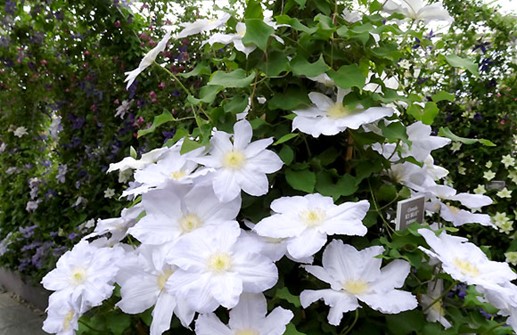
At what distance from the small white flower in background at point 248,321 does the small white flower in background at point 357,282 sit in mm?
46

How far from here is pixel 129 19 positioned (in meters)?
2.45

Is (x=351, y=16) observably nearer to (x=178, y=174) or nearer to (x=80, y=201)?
(x=178, y=174)

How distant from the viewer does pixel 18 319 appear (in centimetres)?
285

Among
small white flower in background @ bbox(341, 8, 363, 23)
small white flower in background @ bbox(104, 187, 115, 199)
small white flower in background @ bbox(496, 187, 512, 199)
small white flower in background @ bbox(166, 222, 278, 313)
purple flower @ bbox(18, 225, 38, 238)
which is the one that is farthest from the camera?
purple flower @ bbox(18, 225, 38, 238)

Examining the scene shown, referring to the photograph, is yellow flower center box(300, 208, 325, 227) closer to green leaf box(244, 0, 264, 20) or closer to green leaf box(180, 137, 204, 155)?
green leaf box(180, 137, 204, 155)

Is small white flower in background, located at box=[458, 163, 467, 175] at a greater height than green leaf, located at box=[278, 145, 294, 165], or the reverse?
green leaf, located at box=[278, 145, 294, 165]

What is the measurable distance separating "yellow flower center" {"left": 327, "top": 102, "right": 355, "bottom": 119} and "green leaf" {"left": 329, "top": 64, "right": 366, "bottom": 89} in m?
0.04

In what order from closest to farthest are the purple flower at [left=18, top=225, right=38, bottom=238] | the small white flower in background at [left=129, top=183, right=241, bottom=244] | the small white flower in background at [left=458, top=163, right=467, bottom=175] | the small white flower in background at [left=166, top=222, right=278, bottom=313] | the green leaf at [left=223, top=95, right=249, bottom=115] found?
the small white flower in background at [left=166, top=222, right=278, bottom=313]
the small white flower in background at [left=129, top=183, right=241, bottom=244]
the green leaf at [left=223, top=95, right=249, bottom=115]
the small white flower in background at [left=458, top=163, right=467, bottom=175]
the purple flower at [left=18, top=225, right=38, bottom=238]

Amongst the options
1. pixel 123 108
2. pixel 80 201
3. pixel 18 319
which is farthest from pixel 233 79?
pixel 18 319

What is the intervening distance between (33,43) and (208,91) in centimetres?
230

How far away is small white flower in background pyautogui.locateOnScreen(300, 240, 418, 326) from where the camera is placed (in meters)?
0.60

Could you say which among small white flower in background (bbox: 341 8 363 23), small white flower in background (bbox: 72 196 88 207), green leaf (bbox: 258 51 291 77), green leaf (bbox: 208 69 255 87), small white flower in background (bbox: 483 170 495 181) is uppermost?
small white flower in background (bbox: 341 8 363 23)

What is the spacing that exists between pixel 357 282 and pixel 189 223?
9.3 inches

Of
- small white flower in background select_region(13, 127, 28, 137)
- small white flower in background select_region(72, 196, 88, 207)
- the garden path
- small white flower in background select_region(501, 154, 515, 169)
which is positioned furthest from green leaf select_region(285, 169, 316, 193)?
small white flower in background select_region(13, 127, 28, 137)
